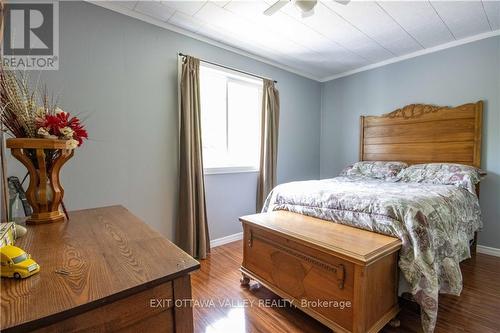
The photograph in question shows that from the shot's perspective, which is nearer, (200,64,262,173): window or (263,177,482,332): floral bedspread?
(263,177,482,332): floral bedspread

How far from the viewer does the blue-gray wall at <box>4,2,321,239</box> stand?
6.78ft

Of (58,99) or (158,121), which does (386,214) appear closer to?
(158,121)

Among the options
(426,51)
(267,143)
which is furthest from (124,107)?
(426,51)

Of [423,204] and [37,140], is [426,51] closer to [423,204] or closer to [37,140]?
[423,204]

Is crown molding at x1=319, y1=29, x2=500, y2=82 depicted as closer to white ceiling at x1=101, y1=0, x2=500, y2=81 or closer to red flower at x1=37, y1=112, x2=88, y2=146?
white ceiling at x1=101, y1=0, x2=500, y2=81

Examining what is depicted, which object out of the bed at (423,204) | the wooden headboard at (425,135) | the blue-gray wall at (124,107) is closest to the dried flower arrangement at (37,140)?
the blue-gray wall at (124,107)

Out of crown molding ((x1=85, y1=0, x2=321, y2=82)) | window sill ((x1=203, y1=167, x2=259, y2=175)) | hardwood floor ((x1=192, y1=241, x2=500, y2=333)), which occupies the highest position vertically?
crown molding ((x1=85, y1=0, x2=321, y2=82))

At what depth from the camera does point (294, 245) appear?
5.54 ft

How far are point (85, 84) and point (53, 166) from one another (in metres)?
1.38

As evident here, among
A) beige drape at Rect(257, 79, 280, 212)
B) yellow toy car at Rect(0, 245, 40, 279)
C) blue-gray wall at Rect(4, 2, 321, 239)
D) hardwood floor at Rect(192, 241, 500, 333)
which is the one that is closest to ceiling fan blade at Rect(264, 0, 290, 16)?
blue-gray wall at Rect(4, 2, 321, 239)

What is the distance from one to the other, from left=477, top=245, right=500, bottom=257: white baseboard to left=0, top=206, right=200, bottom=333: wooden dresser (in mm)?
3569

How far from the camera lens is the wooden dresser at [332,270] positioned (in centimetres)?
136

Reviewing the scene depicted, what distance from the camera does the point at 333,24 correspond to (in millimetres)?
2504

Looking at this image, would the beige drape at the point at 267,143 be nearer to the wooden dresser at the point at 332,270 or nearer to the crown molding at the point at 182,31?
the crown molding at the point at 182,31
